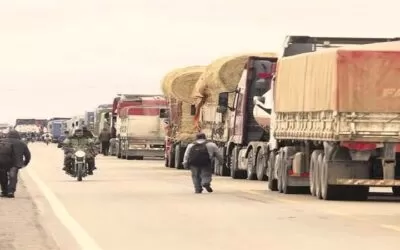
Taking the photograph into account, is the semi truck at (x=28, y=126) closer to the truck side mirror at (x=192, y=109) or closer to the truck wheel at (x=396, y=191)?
the truck side mirror at (x=192, y=109)


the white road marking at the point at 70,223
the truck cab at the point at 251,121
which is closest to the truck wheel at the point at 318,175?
the truck cab at the point at 251,121

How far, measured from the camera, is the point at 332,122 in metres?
25.5

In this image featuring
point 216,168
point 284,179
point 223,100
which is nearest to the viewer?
point 284,179

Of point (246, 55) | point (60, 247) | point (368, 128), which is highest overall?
point (246, 55)

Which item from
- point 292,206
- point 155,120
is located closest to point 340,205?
point 292,206

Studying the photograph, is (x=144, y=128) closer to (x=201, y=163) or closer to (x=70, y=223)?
(x=201, y=163)

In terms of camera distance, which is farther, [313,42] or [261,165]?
[261,165]

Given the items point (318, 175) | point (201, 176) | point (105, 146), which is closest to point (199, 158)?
point (201, 176)

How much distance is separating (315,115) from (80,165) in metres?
11.0

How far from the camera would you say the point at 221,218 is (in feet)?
66.8

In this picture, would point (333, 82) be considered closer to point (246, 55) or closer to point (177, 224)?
point (177, 224)

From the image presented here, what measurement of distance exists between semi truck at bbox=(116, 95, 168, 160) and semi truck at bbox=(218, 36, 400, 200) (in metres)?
33.2

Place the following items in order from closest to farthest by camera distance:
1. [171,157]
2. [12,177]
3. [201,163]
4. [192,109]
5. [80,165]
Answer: [12,177]
[201,163]
[80,165]
[192,109]
[171,157]

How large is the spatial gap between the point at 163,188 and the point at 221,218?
38.4ft
